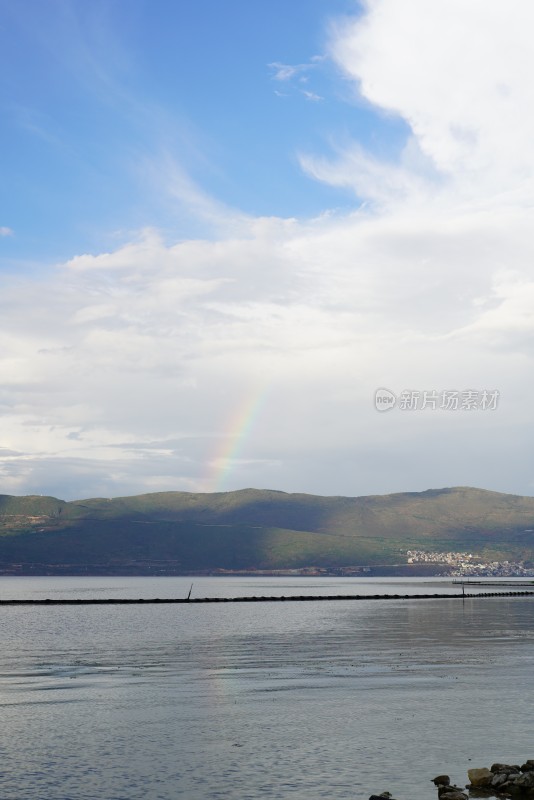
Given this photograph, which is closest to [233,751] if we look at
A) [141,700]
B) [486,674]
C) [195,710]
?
[195,710]

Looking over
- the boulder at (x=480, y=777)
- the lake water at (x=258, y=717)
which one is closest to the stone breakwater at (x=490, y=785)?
the boulder at (x=480, y=777)

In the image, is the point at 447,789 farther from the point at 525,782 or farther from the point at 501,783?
the point at 525,782

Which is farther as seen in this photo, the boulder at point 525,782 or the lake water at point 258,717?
the lake water at point 258,717

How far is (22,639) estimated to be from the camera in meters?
110

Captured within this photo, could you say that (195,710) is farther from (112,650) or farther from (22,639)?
(22,639)

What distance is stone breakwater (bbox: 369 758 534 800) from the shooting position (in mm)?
31594

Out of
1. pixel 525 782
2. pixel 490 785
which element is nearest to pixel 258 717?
pixel 490 785

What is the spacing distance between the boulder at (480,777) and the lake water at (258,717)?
103 centimetres

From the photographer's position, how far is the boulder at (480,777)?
32906 mm

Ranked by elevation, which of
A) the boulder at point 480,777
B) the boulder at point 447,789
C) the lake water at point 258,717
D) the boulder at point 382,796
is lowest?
the lake water at point 258,717

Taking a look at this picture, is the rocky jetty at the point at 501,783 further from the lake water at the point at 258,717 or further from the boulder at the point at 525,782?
the lake water at the point at 258,717

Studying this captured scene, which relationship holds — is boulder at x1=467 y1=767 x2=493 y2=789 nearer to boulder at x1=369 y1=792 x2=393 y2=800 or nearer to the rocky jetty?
the rocky jetty

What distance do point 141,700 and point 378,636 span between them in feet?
182

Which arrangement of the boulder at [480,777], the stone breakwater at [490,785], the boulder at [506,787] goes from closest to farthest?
1. the stone breakwater at [490,785]
2. the boulder at [506,787]
3. the boulder at [480,777]
